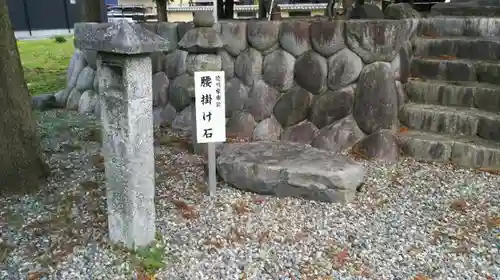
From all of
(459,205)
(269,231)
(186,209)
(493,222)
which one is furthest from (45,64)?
(493,222)

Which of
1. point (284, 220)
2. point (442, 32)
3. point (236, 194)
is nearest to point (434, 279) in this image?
point (284, 220)

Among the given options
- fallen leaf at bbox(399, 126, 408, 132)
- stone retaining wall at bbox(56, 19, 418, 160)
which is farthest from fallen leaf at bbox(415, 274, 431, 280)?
fallen leaf at bbox(399, 126, 408, 132)

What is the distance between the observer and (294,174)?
3.65 meters

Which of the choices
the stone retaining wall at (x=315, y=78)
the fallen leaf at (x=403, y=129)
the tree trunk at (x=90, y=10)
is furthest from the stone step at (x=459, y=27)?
the tree trunk at (x=90, y=10)

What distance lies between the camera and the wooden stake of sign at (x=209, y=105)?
11.5 ft

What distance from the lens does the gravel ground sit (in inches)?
106

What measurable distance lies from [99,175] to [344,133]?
2.52m

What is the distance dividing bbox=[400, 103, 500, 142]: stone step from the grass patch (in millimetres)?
6531

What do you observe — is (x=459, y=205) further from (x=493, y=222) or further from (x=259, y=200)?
(x=259, y=200)

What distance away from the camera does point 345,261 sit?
2.81 meters

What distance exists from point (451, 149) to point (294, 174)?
1.78m

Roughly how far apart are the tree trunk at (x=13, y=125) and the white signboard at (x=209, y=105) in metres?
1.39

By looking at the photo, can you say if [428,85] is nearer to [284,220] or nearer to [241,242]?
[284,220]

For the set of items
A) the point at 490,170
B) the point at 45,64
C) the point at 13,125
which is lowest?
the point at 490,170
